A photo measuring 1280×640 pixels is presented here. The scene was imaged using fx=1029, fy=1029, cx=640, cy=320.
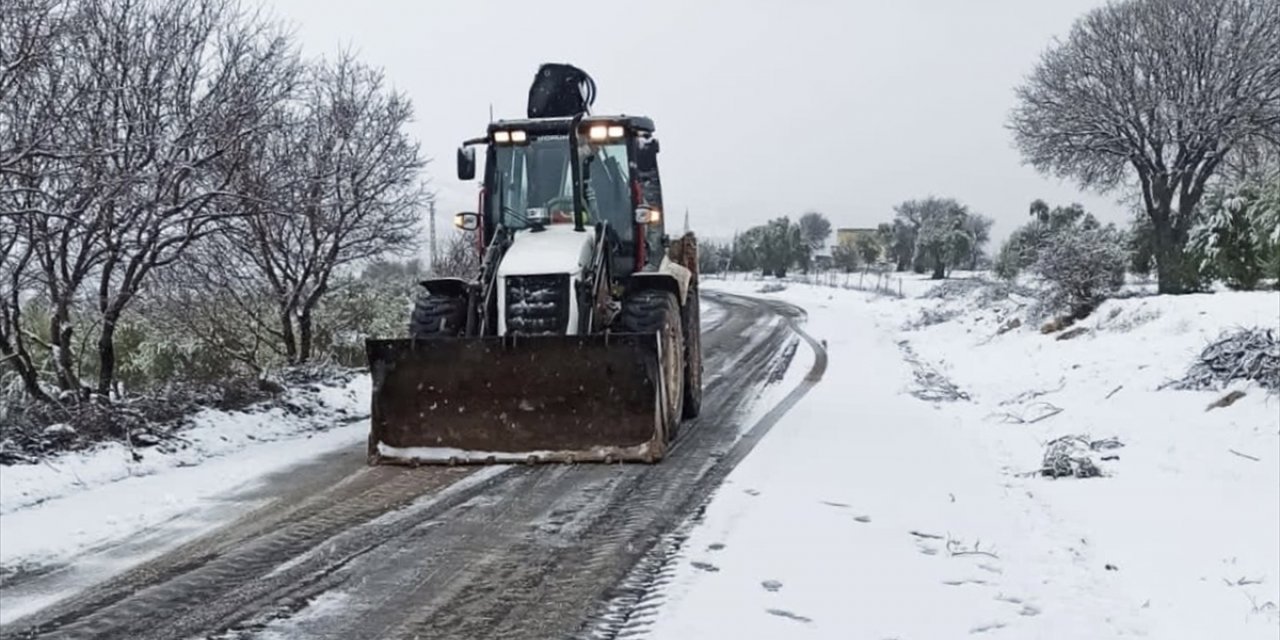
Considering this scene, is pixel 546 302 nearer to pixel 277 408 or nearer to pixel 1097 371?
pixel 277 408

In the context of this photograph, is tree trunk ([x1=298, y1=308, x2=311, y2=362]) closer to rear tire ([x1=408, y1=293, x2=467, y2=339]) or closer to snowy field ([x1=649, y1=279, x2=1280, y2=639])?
rear tire ([x1=408, y1=293, x2=467, y2=339])

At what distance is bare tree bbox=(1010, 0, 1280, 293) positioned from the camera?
84.8 ft

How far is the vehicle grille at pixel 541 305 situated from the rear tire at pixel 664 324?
0.57 meters

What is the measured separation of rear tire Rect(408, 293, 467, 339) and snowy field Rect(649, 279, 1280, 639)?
262 cm

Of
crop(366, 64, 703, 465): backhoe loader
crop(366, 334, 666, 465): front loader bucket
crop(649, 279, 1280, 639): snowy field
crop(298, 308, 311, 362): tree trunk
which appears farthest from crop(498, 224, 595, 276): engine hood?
crop(298, 308, 311, 362): tree trunk

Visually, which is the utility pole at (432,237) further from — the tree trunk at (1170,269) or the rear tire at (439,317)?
the tree trunk at (1170,269)

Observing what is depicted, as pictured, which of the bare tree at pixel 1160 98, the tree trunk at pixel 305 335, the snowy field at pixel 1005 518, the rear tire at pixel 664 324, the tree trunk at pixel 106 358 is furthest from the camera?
the bare tree at pixel 1160 98

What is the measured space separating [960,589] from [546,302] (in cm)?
416

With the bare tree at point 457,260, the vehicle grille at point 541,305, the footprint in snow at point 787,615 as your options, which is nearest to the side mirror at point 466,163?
the vehicle grille at point 541,305

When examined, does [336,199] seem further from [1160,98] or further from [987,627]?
[1160,98]

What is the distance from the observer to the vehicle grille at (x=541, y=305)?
7.91 meters

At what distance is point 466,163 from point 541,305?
5.07 feet

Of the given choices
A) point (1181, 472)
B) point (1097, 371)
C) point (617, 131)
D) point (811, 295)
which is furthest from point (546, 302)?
point (811, 295)

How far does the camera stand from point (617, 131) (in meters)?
8.77
